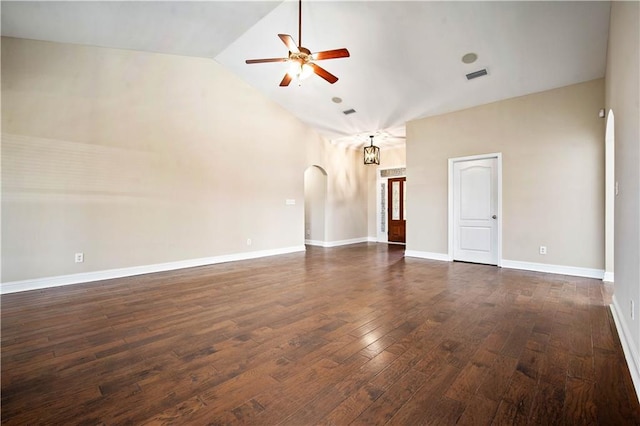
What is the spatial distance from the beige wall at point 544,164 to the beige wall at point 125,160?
422 centimetres

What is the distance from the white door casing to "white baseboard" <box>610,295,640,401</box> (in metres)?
2.77

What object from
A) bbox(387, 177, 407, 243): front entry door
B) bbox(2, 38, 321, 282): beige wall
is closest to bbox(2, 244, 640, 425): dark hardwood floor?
bbox(2, 38, 321, 282): beige wall

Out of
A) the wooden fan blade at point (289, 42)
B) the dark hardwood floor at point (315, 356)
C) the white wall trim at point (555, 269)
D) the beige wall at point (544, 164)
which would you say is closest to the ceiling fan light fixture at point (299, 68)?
the wooden fan blade at point (289, 42)

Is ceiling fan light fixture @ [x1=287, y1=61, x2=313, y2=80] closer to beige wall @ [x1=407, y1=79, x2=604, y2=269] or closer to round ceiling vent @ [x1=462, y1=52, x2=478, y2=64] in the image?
round ceiling vent @ [x1=462, y1=52, x2=478, y2=64]

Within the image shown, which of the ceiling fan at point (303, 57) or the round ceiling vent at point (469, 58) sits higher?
the round ceiling vent at point (469, 58)

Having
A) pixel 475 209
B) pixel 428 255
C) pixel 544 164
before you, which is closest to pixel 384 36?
pixel 544 164

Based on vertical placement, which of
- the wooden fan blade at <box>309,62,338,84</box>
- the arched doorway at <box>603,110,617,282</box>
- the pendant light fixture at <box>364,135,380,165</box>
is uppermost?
the wooden fan blade at <box>309,62,338,84</box>

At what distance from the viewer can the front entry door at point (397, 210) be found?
891 centimetres

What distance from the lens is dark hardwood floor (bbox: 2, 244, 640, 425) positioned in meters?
1.52

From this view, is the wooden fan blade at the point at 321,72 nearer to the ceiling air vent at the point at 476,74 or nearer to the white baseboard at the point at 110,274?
the ceiling air vent at the point at 476,74

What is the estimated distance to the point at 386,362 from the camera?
6.54 ft

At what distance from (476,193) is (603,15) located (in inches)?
118

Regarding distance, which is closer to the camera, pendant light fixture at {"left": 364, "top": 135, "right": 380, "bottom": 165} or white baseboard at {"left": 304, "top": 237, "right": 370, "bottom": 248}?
pendant light fixture at {"left": 364, "top": 135, "right": 380, "bottom": 165}

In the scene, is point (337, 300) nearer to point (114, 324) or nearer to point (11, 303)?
point (114, 324)
